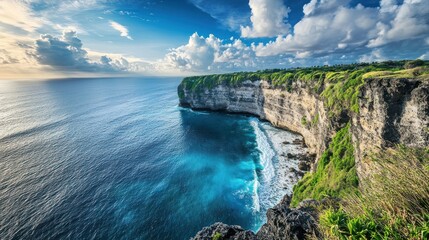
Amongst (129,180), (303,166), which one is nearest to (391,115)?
(303,166)

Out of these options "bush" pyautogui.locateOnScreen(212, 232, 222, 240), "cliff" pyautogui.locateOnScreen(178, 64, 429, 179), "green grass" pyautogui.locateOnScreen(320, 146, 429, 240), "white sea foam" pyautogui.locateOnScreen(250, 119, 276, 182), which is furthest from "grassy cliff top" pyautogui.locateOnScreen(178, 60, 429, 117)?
"bush" pyautogui.locateOnScreen(212, 232, 222, 240)

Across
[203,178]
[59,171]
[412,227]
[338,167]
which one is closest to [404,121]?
[338,167]

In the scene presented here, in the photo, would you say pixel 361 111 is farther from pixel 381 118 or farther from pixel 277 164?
pixel 277 164

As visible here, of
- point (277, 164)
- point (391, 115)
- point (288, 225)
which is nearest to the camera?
point (288, 225)

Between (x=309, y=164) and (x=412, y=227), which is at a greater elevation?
(x=412, y=227)

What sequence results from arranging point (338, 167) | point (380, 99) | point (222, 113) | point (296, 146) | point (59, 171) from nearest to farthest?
1. point (380, 99)
2. point (338, 167)
3. point (59, 171)
4. point (296, 146)
5. point (222, 113)

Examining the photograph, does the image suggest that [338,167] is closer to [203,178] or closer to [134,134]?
[203,178]
